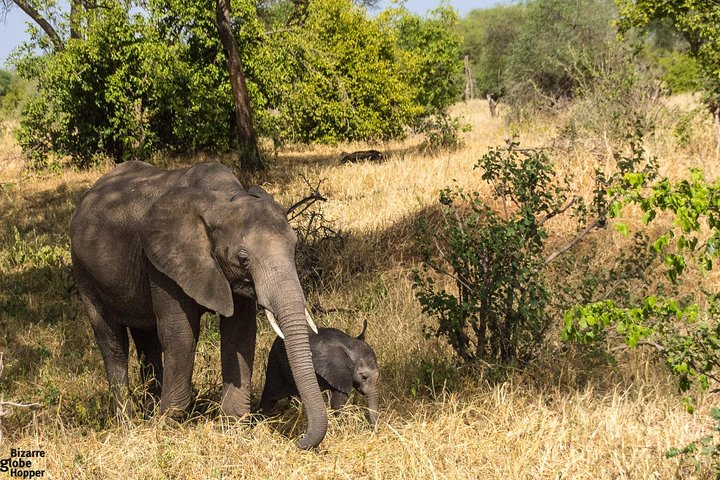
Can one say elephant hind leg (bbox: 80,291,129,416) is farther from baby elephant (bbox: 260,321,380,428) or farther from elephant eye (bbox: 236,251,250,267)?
elephant eye (bbox: 236,251,250,267)

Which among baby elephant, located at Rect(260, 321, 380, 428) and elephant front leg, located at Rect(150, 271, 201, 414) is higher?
elephant front leg, located at Rect(150, 271, 201, 414)

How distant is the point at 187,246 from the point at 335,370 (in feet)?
4.53

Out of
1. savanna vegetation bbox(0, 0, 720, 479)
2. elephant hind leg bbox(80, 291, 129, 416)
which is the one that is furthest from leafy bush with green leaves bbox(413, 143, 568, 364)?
elephant hind leg bbox(80, 291, 129, 416)

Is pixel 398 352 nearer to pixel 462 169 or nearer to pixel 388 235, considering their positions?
pixel 388 235

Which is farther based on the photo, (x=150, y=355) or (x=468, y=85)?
(x=468, y=85)

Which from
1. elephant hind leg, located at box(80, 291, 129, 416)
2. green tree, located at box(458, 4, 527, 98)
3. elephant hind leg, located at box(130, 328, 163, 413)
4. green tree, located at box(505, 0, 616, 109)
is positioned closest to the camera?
elephant hind leg, located at box(80, 291, 129, 416)

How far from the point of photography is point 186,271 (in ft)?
14.5

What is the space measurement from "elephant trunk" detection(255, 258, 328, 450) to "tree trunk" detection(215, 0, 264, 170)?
1016 cm

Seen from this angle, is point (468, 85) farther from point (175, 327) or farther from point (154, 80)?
point (175, 327)

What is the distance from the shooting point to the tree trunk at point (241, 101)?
1357 cm

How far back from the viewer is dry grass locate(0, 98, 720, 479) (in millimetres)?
4254

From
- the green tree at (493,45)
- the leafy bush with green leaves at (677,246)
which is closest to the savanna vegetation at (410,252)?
the leafy bush with green leaves at (677,246)

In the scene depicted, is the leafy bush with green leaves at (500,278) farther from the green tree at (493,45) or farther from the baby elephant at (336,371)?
the green tree at (493,45)

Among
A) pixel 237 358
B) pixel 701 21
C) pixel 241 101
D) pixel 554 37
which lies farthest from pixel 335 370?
pixel 554 37
